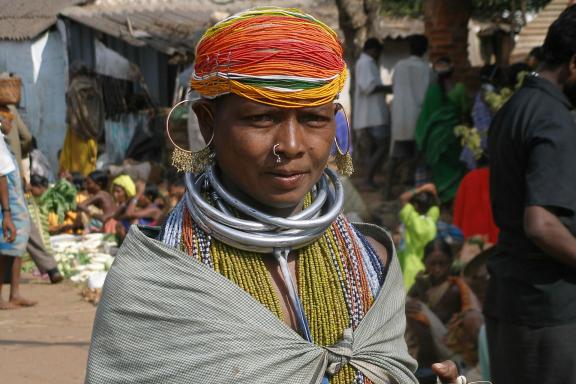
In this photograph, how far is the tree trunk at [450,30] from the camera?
1343 centimetres

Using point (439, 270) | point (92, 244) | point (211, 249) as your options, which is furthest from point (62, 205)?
point (211, 249)

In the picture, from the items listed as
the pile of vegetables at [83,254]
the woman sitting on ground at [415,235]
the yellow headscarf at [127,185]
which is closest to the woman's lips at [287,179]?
the woman sitting on ground at [415,235]

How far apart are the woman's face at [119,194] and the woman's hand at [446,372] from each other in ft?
37.5

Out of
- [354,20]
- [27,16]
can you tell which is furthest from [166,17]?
[354,20]

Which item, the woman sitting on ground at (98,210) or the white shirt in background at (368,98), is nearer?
the woman sitting on ground at (98,210)

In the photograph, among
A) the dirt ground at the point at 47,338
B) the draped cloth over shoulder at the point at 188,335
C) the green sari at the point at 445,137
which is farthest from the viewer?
the green sari at the point at 445,137

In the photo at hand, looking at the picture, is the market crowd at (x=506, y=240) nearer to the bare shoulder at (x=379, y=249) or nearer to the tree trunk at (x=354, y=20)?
the bare shoulder at (x=379, y=249)

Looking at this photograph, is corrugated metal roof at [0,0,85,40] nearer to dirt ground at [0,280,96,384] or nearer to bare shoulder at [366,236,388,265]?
dirt ground at [0,280,96,384]

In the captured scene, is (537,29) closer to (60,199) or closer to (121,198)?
(121,198)

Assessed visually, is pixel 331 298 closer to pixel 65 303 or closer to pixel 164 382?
pixel 164 382

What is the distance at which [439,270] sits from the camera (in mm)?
6559

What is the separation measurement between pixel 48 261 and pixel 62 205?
4.21m

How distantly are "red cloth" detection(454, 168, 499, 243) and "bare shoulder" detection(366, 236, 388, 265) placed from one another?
5.23 metres

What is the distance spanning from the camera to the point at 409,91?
13414mm
